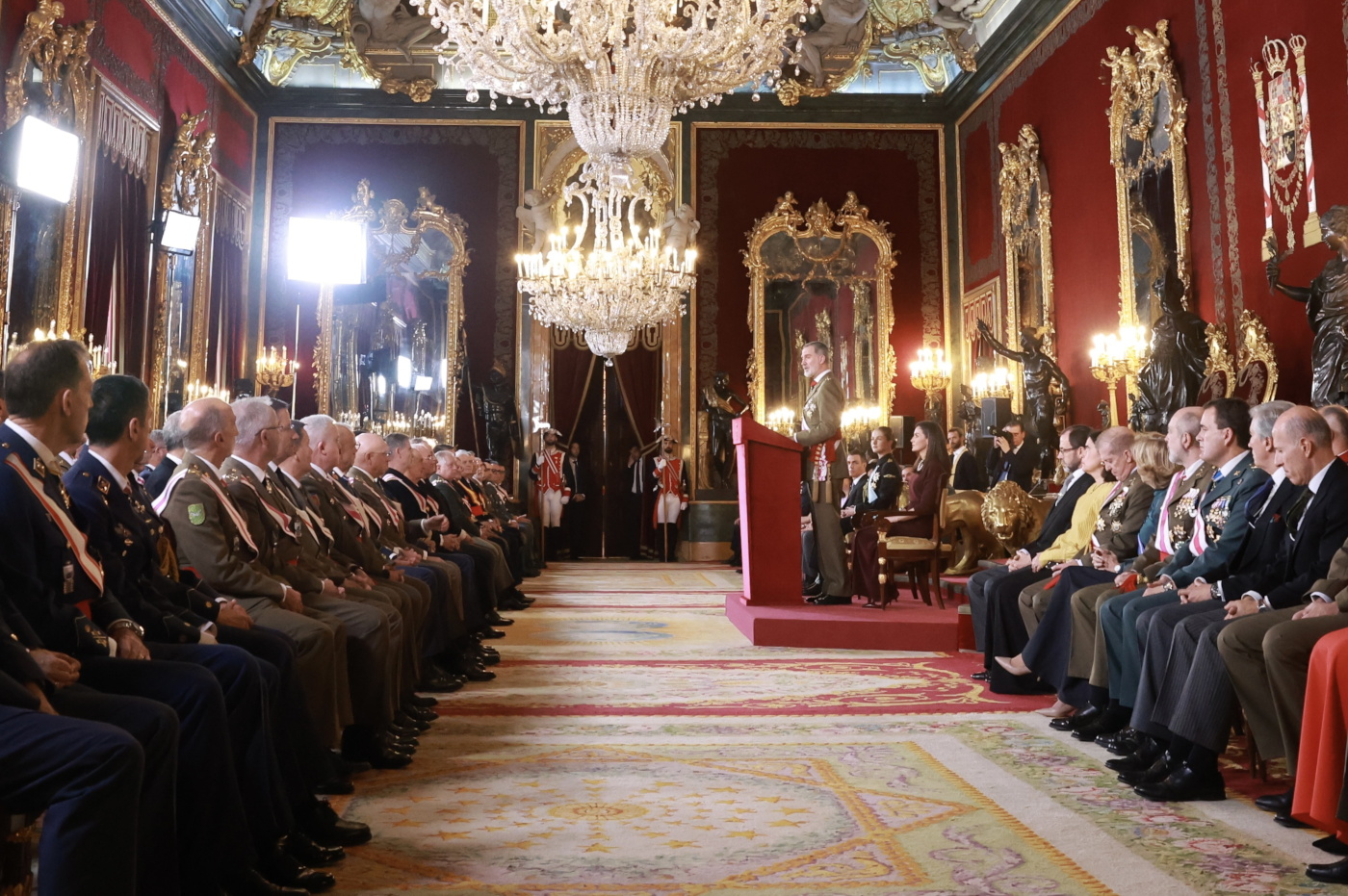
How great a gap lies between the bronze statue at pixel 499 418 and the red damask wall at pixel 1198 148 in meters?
6.15

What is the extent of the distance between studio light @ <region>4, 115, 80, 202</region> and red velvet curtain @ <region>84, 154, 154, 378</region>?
974 mm

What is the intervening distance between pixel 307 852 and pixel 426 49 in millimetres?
13190

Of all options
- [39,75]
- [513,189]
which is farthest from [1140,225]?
[39,75]

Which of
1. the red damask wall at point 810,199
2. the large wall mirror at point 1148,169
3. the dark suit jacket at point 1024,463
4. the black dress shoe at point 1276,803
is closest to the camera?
the black dress shoe at point 1276,803

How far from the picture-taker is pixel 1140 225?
9.41 meters

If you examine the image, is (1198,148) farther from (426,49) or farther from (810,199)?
(426,49)

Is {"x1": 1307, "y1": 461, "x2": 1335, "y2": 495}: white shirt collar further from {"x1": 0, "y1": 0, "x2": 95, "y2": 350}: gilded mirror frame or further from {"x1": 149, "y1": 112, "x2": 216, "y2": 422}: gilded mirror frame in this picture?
{"x1": 149, "y1": 112, "x2": 216, "y2": 422}: gilded mirror frame

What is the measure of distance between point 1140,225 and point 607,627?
5.68 meters

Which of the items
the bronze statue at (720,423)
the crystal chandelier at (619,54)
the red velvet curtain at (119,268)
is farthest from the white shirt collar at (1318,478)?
the bronze statue at (720,423)

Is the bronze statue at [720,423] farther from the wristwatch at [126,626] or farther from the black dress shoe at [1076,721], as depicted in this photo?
the wristwatch at [126,626]

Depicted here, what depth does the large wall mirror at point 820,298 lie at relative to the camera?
14.3 m

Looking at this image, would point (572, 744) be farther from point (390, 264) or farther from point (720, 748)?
point (390, 264)

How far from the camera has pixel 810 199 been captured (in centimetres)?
1466

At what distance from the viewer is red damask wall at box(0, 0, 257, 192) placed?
9359 millimetres
